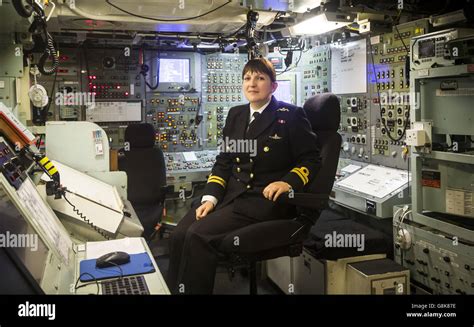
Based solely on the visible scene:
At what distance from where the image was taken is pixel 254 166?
2447 mm

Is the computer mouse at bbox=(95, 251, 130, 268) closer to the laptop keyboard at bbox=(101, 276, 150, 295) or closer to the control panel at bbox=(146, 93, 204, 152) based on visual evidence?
the laptop keyboard at bbox=(101, 276, 150, 295)

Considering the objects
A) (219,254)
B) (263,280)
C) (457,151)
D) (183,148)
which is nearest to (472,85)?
(457,151)

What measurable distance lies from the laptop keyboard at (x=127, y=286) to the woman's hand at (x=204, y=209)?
0.83 meters

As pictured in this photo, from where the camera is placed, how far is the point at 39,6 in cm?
256

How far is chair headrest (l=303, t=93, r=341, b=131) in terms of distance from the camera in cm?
257

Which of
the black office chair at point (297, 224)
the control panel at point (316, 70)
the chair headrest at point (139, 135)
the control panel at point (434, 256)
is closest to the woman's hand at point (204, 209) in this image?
the black office chair at point (297, 224)

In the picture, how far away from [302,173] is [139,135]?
212cm

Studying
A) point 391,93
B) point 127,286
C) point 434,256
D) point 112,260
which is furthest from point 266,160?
point 391,93

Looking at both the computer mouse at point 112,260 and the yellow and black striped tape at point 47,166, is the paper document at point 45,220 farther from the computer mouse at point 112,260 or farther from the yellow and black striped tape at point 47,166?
the yellow and black striped tape at point 47,166

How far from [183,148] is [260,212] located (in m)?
2.98

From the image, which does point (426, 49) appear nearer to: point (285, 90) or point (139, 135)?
point (285, 90)

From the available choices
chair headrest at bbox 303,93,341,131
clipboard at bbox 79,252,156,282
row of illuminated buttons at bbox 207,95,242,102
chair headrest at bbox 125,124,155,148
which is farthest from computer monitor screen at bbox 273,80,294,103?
clipboard at bbox 79,252,156,282

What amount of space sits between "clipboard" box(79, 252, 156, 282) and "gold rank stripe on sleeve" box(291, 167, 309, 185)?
0.95m
